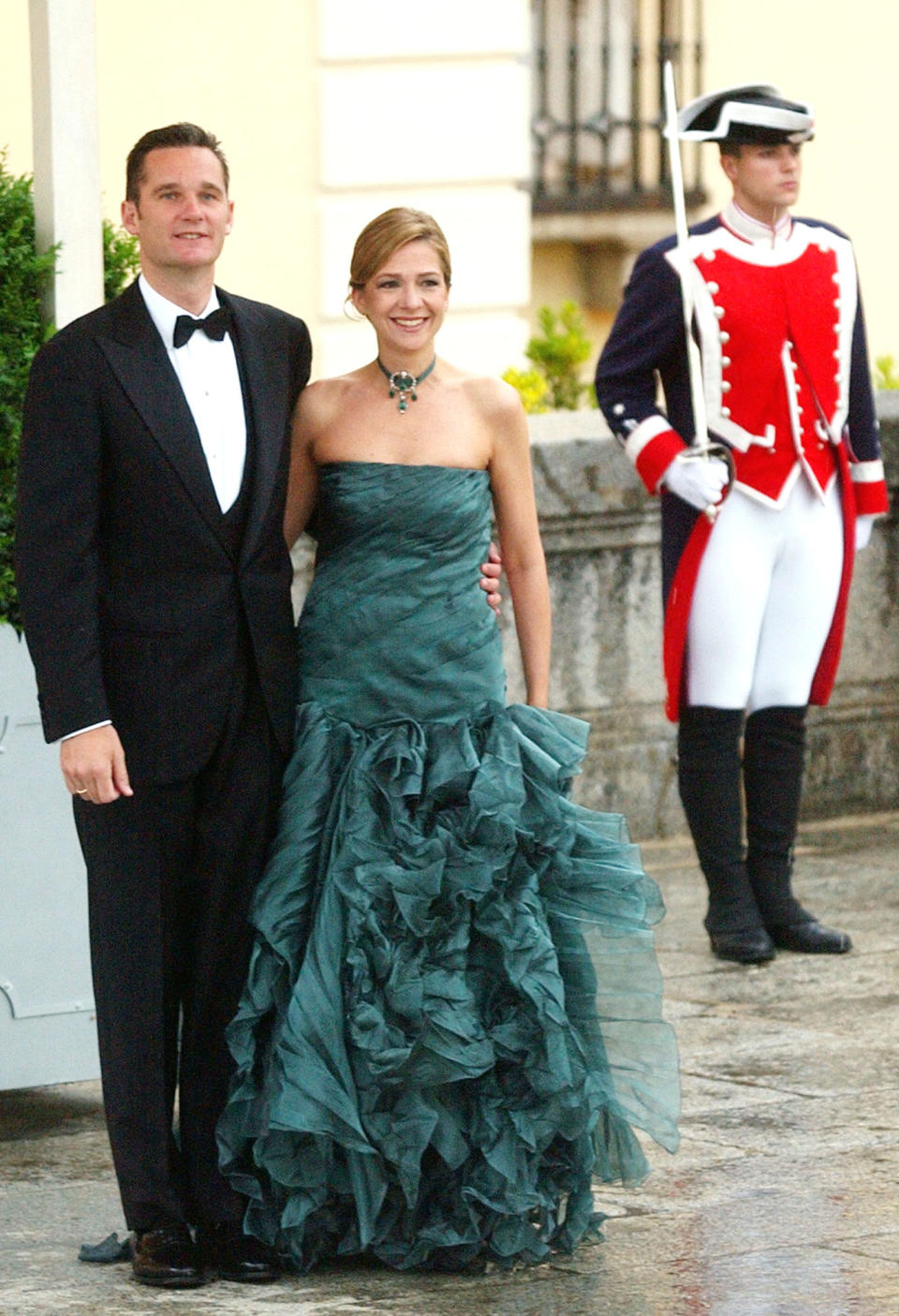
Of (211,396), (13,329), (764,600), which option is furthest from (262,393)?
(764,600)

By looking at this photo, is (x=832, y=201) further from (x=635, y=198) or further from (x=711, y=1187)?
(x=711, y=1187)

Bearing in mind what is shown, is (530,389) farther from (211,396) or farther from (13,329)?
(211,396)

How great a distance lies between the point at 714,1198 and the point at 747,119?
2.65 metres

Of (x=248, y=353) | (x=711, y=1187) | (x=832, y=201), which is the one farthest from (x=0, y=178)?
(x=832, y=201)

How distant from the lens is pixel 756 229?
6348mm

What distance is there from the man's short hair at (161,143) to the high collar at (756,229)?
2.27 metres

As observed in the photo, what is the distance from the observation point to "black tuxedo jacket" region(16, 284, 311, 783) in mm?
4160

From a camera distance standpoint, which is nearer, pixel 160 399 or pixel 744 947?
pixel 160 399

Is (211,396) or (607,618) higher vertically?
(211,396)

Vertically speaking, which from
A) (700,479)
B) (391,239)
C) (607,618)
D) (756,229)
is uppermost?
(756,229)

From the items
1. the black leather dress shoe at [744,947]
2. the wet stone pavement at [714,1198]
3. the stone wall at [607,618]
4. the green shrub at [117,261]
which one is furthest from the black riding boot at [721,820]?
the green shrub at [117,261]

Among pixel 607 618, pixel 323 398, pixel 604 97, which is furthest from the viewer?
pixel 604 97

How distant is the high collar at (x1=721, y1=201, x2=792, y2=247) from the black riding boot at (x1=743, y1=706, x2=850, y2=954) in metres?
1.08

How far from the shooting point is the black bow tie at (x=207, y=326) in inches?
168
